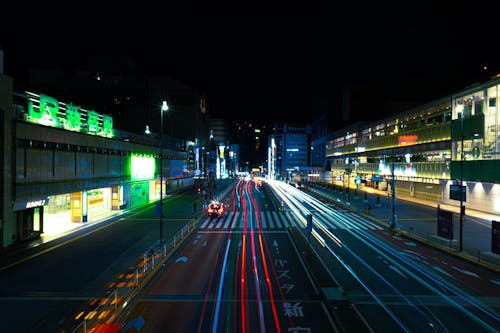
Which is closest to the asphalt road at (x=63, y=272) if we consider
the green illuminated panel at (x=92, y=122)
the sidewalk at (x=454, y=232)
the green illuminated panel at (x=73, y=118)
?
the green illuminated panel at (x=73, y=118)

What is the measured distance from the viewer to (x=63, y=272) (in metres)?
17.7

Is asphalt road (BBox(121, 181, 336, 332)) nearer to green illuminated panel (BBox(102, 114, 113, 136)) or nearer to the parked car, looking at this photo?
the parked car

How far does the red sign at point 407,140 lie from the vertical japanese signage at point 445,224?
37.2 meters

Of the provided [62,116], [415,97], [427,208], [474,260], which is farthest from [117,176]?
[415,97]

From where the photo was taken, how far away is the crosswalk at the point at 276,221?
3162 centimetres

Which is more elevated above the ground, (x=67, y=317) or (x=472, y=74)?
(x=472, y=74)

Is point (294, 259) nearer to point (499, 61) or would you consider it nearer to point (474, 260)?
point (474, 260)

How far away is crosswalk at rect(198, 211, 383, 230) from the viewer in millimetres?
31625

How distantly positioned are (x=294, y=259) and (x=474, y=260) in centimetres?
1072

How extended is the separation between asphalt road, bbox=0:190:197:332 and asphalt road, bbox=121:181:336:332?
2.62m

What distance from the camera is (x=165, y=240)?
25000 millimetres

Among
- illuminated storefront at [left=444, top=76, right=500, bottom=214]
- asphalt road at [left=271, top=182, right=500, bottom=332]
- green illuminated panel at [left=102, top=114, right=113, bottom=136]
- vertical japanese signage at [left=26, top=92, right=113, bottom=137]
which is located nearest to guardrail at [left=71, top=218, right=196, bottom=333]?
asphalt road at [left=271, top=182, right=500, bottom=332]

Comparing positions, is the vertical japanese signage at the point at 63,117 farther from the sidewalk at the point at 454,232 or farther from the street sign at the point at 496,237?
the street sign at the point at 496,237

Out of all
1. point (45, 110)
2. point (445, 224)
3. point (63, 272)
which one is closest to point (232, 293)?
point (63, 272)
